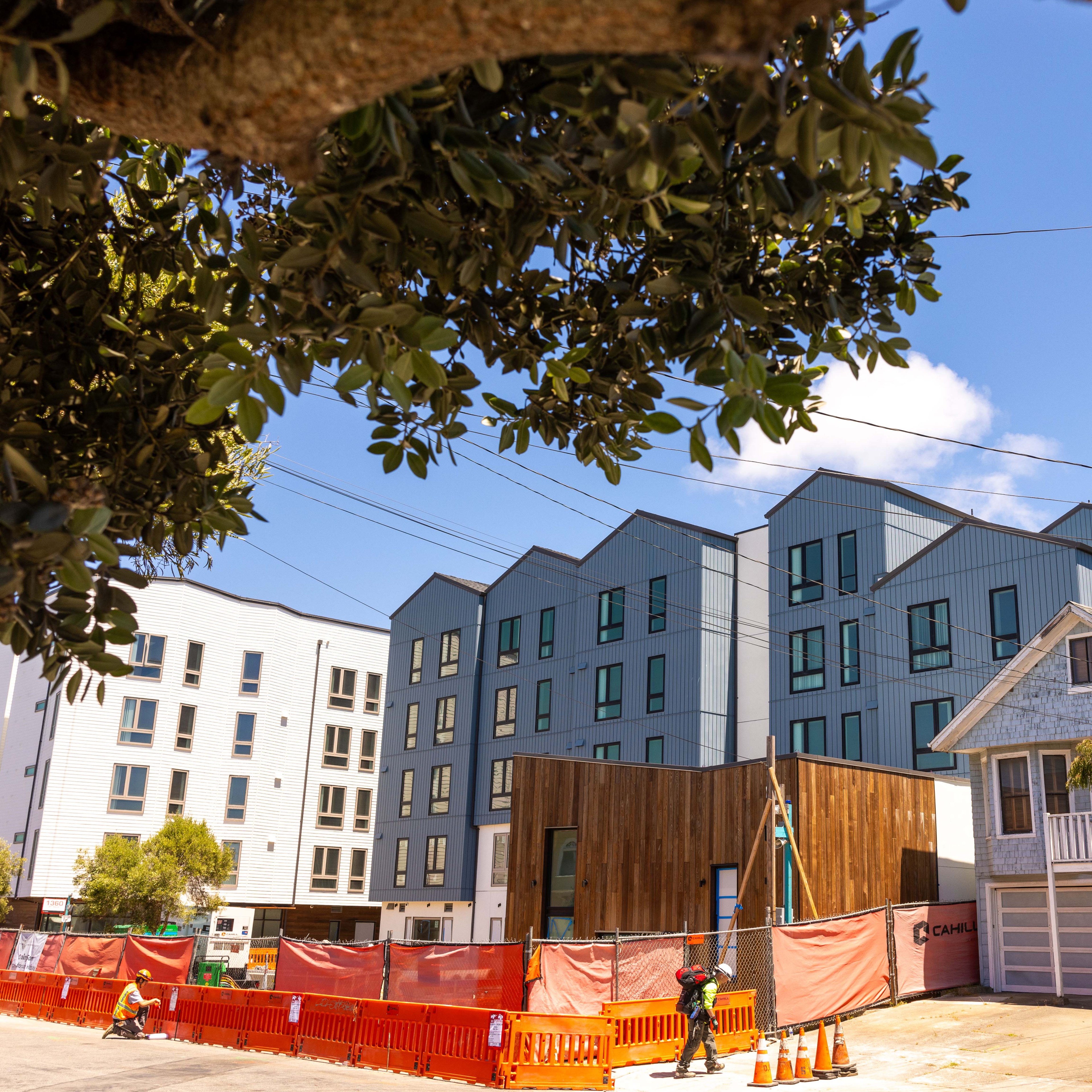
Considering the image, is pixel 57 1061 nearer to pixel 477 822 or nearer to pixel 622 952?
pixel 622 952

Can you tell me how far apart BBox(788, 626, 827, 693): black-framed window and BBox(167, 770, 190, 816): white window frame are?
89.1 feet

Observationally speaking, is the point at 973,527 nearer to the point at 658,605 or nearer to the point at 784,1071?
the point at 658,605

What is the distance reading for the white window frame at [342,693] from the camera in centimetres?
5572

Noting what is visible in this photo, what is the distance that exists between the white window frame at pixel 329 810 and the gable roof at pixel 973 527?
97.1ft

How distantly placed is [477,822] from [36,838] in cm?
1843

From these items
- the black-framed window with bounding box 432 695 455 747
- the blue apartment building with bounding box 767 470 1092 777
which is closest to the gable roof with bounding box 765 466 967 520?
the blue apartment building with bounding box 767 470 1092 777

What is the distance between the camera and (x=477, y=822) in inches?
1786

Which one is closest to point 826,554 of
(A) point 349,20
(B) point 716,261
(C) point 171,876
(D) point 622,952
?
(D) point 622,952

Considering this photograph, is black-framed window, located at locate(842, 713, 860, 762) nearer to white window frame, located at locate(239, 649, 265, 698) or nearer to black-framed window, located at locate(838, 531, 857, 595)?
black-framed window, located at locate(838, 531, 857, 595)

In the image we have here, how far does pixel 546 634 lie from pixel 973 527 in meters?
18.3

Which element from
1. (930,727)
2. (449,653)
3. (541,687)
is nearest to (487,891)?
(541,687)

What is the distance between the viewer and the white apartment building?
1864 inches

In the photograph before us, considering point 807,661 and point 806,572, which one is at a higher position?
point 806,572

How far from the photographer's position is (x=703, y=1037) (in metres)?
16.6
